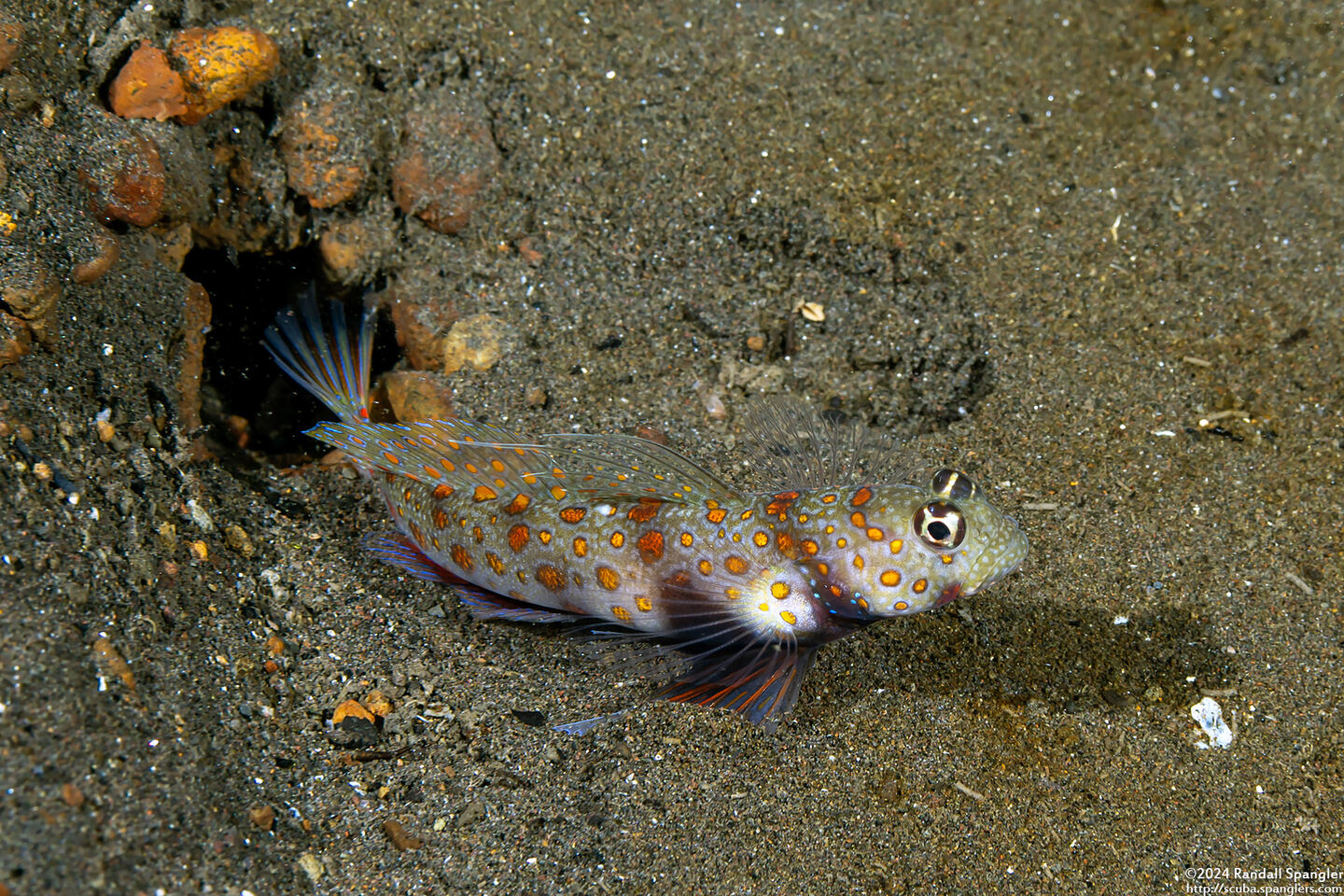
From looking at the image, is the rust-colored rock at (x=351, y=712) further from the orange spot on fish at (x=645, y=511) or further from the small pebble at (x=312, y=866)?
the orange spot on fish at (x=645, y=511)

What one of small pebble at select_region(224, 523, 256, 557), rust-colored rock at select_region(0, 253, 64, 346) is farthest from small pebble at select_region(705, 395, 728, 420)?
rust-colored rock at select_region(0, 253, 64, 346)

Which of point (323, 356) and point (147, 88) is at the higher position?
point (147, 88)

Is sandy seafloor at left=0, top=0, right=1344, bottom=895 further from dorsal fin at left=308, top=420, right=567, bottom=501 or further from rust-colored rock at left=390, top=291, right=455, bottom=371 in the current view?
dorsal fin at left=308, top=420, right=567, bottom=501

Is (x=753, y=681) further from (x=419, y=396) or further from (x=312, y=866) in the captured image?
(x=419, y=396)

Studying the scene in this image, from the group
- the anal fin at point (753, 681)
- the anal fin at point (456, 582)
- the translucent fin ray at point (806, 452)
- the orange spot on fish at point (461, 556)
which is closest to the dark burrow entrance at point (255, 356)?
the anal fin at point (456, 582)

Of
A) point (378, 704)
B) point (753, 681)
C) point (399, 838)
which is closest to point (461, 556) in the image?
point (378, 704)

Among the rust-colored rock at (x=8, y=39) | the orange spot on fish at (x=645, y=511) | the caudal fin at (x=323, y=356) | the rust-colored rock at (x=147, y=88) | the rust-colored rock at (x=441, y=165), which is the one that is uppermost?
the rust-colored rock at (x=8, y=39)

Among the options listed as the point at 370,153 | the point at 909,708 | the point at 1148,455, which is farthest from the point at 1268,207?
the point at 370,153
